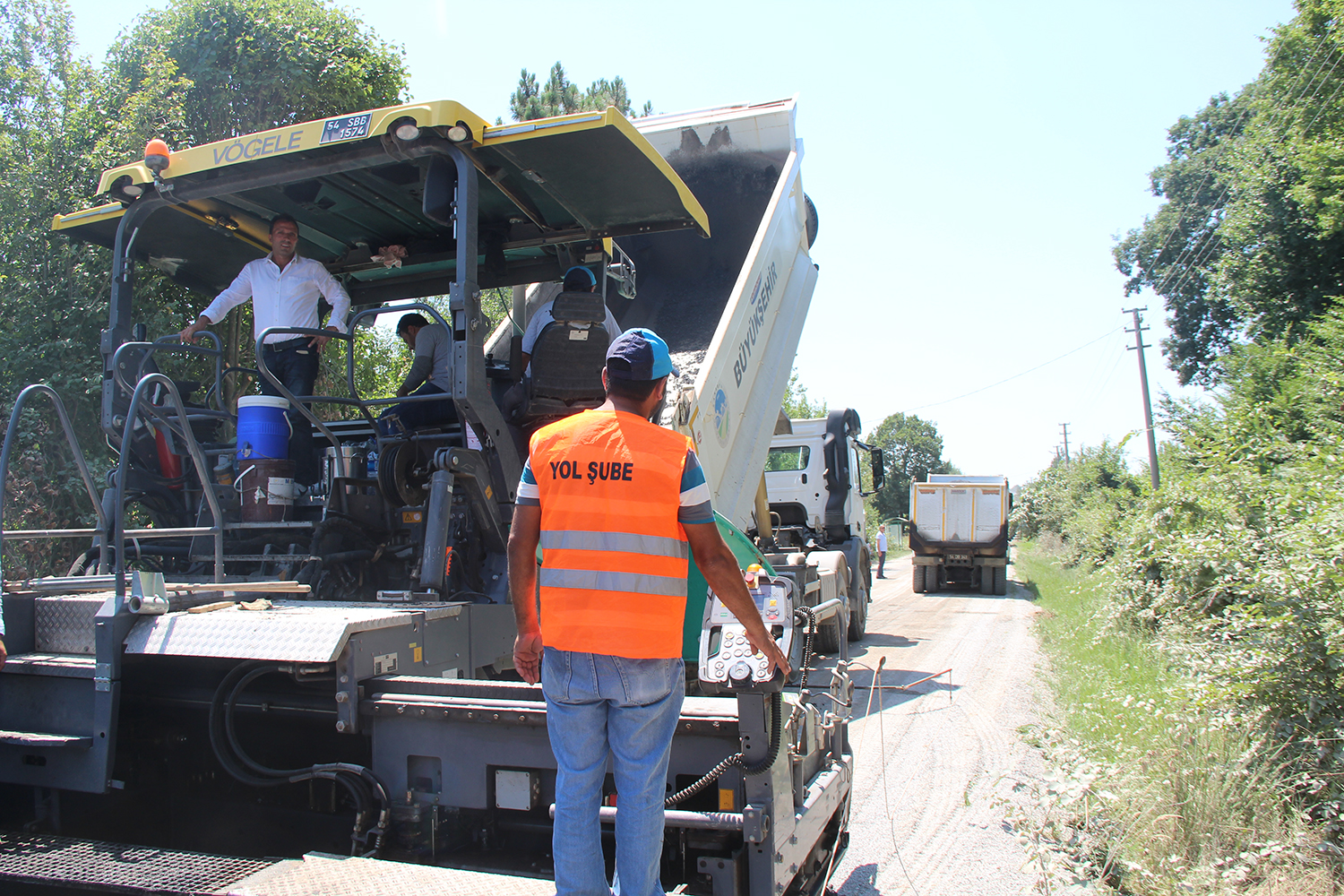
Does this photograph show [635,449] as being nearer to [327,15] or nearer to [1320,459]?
[1320,459]

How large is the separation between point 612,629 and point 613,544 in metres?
0.21

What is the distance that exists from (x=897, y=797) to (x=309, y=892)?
3.77 metres

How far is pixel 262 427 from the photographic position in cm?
427

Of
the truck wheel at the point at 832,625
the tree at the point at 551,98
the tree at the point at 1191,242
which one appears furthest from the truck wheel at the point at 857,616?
the tree at the point at 1191,242

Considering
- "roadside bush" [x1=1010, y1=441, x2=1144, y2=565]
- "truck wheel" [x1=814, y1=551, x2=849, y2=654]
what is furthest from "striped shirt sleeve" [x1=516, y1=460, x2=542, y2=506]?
"roadside bush" [x1=1010, y1=441, x2=1144, y2=565]

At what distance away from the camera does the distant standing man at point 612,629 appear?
7.04 ft

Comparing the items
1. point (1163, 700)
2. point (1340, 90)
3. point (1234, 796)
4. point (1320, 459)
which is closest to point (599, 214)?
point (1234, 796)

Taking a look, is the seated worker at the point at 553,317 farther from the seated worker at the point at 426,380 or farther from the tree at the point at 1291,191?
the tree at the point at 1291,191

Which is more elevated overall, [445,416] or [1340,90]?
[1340,90]

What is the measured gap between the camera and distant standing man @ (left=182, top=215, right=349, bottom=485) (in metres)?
4.50

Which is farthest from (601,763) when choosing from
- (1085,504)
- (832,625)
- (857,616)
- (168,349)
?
(1085,504)

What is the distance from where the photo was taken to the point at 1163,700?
5637 mm

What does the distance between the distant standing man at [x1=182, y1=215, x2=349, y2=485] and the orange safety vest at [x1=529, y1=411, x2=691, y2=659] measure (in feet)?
9.04

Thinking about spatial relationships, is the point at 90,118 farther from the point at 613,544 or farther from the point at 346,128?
the point at 613,544
